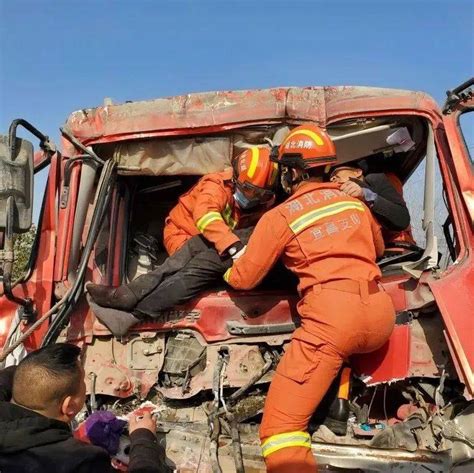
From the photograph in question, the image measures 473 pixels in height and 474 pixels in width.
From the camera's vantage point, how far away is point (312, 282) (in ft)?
9.96

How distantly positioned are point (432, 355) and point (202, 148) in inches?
69.1

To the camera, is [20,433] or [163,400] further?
[163,400]

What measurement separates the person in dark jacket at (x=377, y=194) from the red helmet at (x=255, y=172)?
0.40 meters

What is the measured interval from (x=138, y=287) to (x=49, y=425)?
146cm

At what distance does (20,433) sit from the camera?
1.95 m

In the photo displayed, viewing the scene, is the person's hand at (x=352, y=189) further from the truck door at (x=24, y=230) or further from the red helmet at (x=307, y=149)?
the truck door at (x=24, y=230)

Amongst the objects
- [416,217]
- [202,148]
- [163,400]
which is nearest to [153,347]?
[163,400]

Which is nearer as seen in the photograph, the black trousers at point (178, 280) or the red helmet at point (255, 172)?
the black trousers at point (178, 280)

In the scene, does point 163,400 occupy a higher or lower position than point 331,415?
higher

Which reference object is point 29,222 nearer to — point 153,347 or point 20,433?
Answer: point 153,347

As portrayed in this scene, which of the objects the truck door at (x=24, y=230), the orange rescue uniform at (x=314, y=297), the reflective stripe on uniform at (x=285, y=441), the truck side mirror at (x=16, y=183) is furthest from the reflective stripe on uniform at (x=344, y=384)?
the truck side mirror at (x=16, y=183)

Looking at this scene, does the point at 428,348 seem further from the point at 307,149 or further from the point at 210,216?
the point at 210,216

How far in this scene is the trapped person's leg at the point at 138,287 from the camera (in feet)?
11.1

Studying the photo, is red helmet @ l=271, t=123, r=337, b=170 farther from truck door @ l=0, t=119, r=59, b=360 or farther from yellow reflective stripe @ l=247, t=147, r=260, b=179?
truck door @ l=0, t=119, r=59, b=360
